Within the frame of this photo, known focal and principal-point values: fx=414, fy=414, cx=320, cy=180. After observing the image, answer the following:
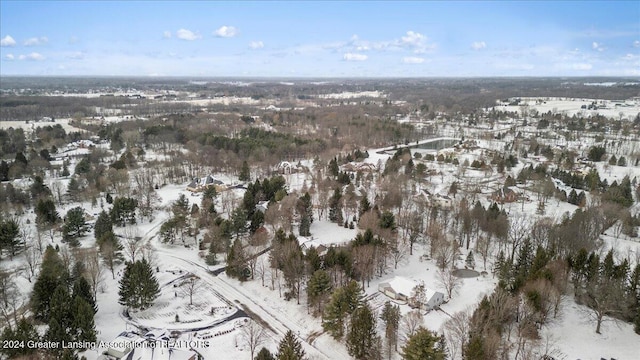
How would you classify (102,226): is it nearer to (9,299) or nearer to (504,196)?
(9,299)

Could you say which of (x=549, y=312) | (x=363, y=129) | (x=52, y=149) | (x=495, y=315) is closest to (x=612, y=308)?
(x=549, y=312)

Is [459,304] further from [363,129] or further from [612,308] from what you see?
→ [363,129]

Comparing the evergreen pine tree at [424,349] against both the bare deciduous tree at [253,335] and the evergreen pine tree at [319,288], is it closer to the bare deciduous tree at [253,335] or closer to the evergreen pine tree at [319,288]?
the evergreen pine tree at [319,288]

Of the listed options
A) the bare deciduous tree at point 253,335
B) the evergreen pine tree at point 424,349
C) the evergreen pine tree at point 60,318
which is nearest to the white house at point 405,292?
the evergreen pine tree at point 424,349

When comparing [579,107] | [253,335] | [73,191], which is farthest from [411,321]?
[579,107]

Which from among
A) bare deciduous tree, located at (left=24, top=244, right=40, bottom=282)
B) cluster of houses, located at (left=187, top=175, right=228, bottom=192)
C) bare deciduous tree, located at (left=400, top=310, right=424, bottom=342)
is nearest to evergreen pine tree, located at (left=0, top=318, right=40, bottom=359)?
bare deciduous tree, located at (left=24, top=244, right=40, bottom=282)
